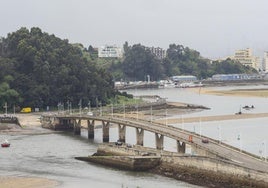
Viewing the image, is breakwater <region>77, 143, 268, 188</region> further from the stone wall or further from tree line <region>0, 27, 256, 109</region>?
tree line <region>0, 27, 256, 109</region>

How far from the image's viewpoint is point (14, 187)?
66.2m

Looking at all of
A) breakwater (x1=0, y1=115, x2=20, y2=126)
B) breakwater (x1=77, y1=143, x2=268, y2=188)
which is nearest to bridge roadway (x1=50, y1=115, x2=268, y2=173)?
breakwater (x1=77, y1=143, x2=268, y2=188)

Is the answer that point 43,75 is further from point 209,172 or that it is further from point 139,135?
point 209,172

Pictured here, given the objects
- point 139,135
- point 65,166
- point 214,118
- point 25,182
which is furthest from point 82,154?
point 214,118

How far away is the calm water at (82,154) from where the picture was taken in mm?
67812

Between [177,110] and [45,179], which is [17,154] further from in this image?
[177,110]

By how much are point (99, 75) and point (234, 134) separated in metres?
68.5

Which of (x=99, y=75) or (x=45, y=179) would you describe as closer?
(x=45, y=179)

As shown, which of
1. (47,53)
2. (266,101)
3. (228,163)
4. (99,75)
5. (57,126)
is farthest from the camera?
(266,101)

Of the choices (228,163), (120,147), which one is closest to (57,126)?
(120,147)

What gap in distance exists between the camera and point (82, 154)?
87.9 meters

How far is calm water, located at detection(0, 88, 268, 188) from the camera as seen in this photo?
6781 cm

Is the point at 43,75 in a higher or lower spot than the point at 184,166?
higher

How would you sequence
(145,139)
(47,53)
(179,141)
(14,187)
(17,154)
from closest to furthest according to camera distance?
(14,187) → (179,141) → (17,154) → (145,139) → (47,53)
